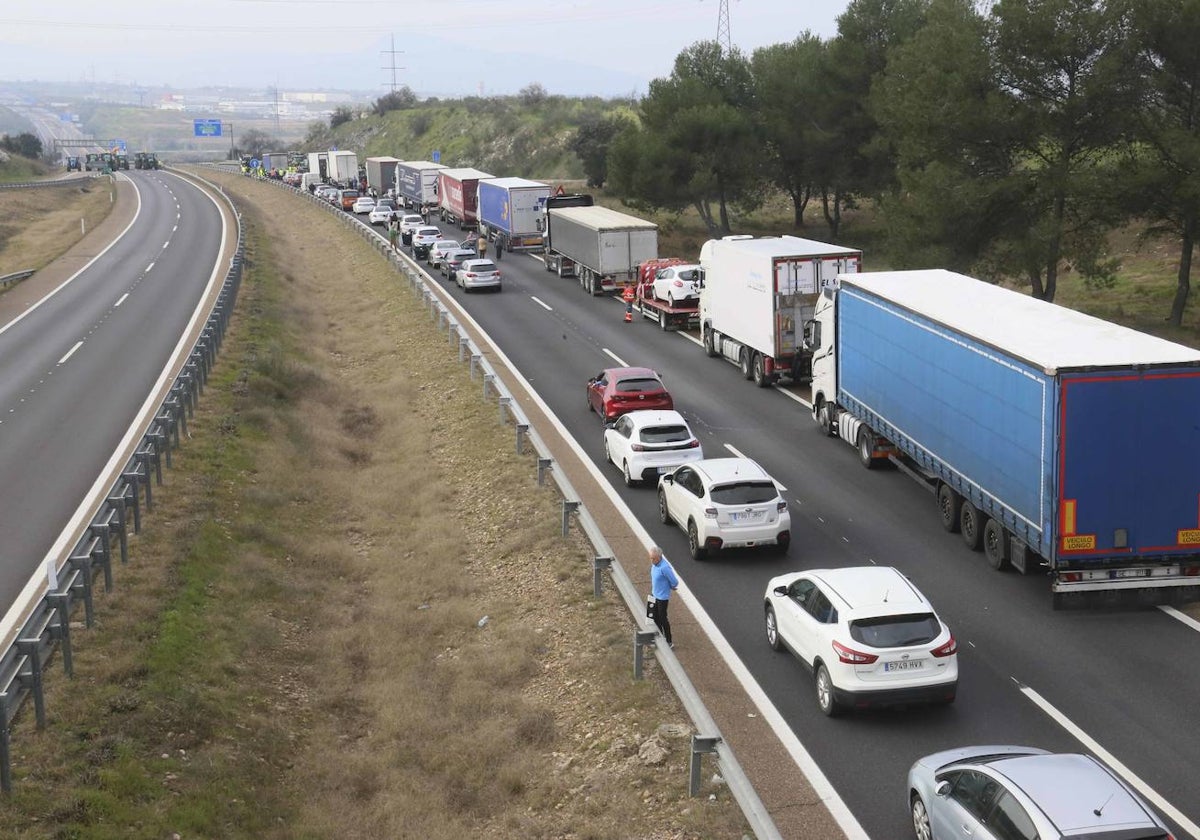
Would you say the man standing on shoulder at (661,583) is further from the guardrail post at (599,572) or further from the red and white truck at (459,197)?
the red and white truck at (459,197)

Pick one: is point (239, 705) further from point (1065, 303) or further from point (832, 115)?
point (832, 115)

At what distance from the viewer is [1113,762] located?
13.5 metres

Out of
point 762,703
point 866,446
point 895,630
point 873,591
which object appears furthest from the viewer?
point 866,446

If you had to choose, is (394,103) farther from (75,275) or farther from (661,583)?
(661,583)

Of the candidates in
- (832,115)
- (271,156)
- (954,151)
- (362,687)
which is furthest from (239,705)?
(271,156)

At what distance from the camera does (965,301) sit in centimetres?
2248

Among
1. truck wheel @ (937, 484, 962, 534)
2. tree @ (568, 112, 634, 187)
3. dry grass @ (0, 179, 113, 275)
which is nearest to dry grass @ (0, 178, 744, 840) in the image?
truck wheel @ (937, 484, 962, 534)

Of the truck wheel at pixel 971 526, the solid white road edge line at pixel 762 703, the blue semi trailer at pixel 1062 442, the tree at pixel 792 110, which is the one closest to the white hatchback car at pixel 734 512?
the solid white road edge line at pixel 762 703

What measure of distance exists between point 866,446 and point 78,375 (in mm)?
20554

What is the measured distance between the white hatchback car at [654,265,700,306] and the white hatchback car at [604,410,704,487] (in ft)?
55.7

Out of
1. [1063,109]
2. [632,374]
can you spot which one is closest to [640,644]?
[632,374]

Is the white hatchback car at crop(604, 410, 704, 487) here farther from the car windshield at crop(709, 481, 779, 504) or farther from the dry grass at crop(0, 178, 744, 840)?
the car windshield at crop(709, 481, 779, 504)

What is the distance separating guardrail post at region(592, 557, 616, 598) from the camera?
1812cm

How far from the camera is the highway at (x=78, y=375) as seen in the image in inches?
830
